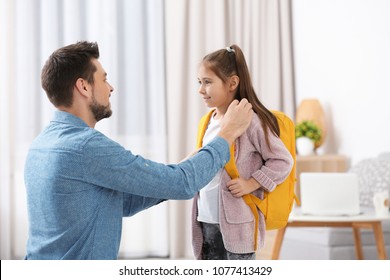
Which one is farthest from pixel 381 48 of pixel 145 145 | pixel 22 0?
pixel 22 0

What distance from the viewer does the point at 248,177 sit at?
5.42ft

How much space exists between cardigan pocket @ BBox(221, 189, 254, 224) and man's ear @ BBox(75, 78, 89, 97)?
1.54ft

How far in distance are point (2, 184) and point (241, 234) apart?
2.54 metres

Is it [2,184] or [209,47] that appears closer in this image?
[2,184]

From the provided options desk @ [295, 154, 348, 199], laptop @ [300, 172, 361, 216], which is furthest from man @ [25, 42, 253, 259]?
desk @ [295, 154, 348, 199]

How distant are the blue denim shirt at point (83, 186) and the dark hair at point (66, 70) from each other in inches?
2.2

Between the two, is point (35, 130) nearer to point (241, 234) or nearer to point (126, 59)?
point (126, 59)

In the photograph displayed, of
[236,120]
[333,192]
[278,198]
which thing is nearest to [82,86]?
[236,120]

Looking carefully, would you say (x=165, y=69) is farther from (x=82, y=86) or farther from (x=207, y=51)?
(x=82, y=86)

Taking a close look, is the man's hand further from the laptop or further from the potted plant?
the potted plant

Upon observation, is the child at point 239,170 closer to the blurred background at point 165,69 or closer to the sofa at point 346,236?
the sofa at point 346,236

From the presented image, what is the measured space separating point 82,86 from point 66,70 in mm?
49

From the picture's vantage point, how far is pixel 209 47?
4152 millimetres

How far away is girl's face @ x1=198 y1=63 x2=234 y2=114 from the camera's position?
1.69 metres
